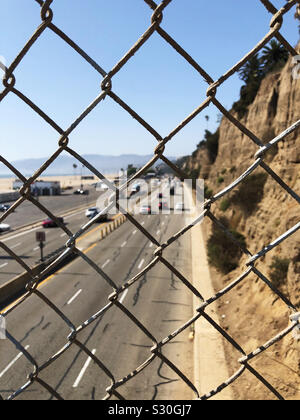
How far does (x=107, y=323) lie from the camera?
12.9m

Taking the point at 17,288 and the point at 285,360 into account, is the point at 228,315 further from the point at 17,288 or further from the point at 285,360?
the point at 17,288

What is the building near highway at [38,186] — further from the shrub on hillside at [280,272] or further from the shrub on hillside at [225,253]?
the shrub on hillside at [225,253]

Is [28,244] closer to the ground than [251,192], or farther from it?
farther from it

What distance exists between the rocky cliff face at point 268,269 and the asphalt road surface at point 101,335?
185 centimetres

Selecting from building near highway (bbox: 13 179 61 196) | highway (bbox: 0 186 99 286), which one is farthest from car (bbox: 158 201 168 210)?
building near highway (bbox: 13 179 61 196)

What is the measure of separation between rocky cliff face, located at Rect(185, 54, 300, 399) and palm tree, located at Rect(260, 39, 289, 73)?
4605 millimetres

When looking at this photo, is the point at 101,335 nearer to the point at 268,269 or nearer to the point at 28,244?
the point at 268,269

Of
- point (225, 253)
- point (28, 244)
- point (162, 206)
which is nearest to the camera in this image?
point (225, 253)

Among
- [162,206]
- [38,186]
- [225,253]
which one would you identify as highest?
[38,186]

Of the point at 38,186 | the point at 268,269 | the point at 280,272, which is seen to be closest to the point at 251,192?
the point at 268,269

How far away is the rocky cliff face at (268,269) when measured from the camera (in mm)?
8742

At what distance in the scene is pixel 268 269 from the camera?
13.3 metres

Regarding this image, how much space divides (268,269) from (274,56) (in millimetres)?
21105

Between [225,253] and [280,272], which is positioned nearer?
[280,272]
